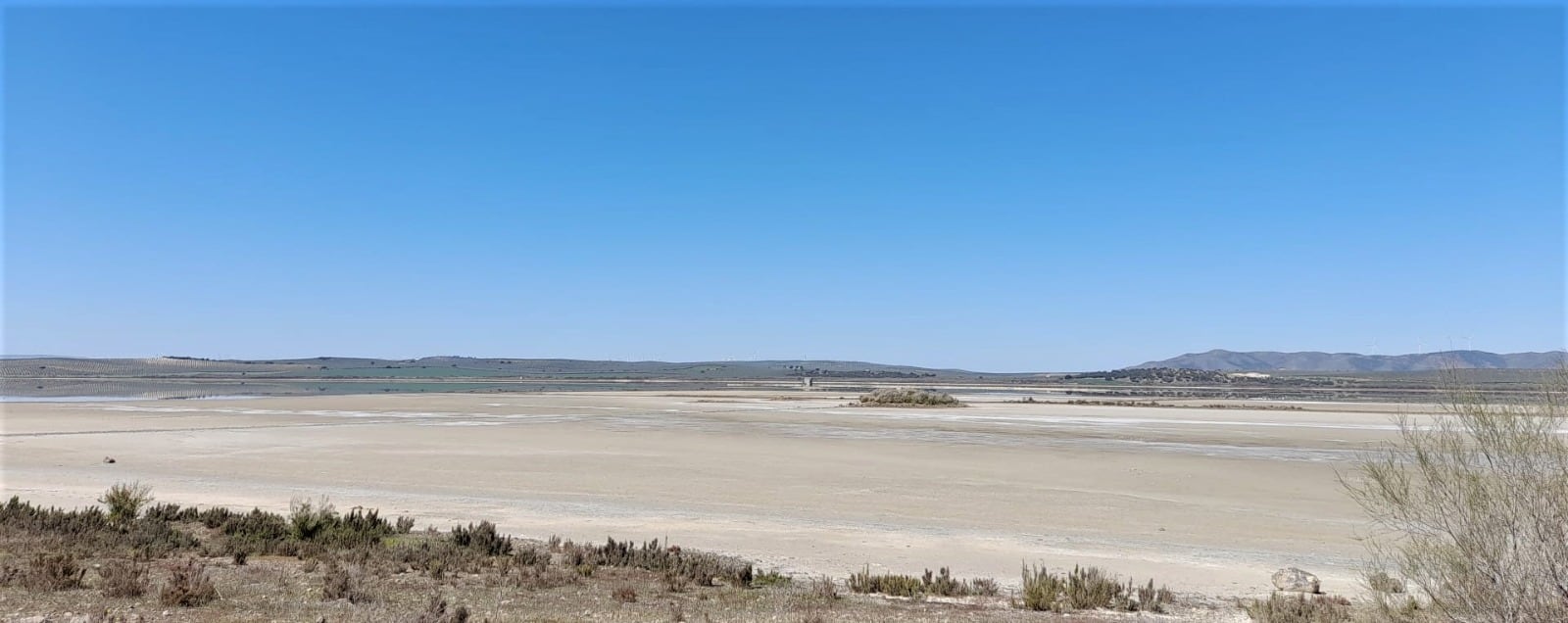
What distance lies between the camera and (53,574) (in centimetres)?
936

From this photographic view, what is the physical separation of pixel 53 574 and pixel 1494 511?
42.6 ft

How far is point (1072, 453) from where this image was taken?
28.1m

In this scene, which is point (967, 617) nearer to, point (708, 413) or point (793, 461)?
point (793, 461)

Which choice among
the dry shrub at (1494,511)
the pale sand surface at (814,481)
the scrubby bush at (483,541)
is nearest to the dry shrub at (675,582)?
the pale sand surface at (814,481)

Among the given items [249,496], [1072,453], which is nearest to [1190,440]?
[1072,453]

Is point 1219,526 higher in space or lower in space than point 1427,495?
lower

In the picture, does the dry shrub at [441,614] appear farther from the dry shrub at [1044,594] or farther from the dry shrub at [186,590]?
the dry shrub at [1044,594]

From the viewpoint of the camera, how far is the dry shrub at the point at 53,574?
30.0 ft

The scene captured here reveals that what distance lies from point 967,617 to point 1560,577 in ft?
15.1

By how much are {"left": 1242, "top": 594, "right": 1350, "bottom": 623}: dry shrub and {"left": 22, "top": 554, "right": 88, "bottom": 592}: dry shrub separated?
11.5m

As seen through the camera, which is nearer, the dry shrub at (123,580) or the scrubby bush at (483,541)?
the dry shrub at (123,580)

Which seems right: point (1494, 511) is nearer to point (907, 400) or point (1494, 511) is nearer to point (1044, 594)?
point (1044, 594)

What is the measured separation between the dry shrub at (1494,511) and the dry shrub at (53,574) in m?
12.0

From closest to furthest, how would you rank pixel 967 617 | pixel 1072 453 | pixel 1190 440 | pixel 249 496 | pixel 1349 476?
pixel 967 617, pixel 249 496, pixel 1349 476, pixel 1072 453, pixel 1190 440
